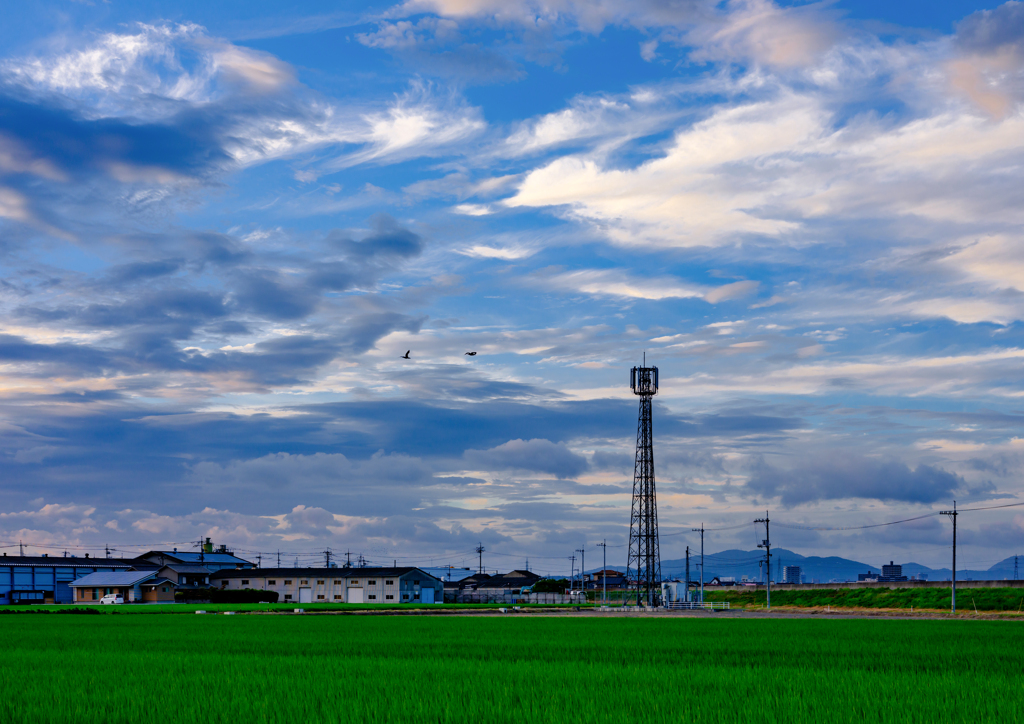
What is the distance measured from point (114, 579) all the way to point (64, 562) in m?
15.7

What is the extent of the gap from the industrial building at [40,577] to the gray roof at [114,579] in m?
4.21

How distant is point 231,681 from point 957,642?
21305 millimetres

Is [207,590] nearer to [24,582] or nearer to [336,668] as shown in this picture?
[24,582]

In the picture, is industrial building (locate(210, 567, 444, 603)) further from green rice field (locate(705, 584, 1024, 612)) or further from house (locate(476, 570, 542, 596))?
green rice field (locate(705, 584, 1024, 612))

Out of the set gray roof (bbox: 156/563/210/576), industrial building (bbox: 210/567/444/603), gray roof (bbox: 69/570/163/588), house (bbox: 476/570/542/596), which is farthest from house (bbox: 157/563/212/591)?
house (bbox: 476/570/542/596)

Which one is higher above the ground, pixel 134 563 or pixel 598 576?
pixel 134 563

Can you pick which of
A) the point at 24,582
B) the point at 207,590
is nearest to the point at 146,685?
the point at 207,590

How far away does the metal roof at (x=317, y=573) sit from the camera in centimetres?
11469

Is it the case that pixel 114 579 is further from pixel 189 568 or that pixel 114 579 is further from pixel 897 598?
pixel 897 598

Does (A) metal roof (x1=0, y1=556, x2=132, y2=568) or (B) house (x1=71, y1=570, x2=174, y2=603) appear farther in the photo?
(A) metal roof (x1=0, y1=556, x2=132, y2=568)

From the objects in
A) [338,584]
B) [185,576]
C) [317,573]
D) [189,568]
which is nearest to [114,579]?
[185,576]

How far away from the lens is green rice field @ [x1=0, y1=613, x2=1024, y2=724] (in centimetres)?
1064

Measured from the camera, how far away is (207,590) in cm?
11062

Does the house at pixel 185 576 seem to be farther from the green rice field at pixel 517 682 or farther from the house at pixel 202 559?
the green rice field at pixel 517 682
